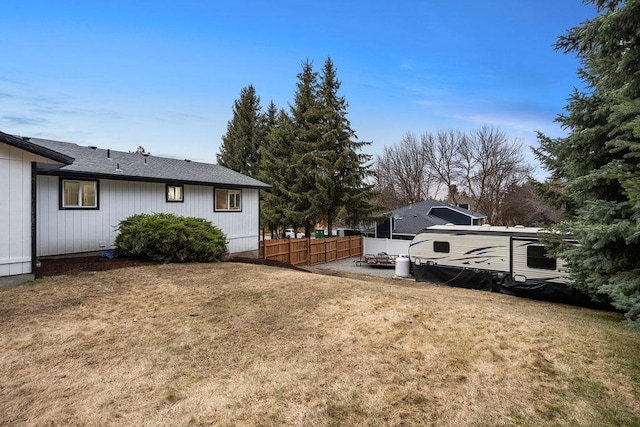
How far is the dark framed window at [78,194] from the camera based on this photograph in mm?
9961

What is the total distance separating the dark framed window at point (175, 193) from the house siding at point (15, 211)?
18.3 ft

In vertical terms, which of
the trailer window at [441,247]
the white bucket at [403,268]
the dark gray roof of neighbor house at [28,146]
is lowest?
the white bucket at [403,268]

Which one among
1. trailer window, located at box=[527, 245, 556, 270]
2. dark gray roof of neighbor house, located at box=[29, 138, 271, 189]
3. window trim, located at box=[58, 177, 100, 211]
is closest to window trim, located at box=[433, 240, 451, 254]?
trailer window, located at box=[527, 245, 556, 270]

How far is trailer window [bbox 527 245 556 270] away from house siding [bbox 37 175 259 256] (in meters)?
11.7

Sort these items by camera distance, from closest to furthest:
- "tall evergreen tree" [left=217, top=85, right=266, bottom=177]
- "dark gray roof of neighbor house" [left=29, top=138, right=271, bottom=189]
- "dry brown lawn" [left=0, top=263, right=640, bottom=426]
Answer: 1. "dry brown lawn" [left=0, top=263, right=640, bottom=426]
2. "dark gray roof of neighbor house" [left=29, top=138, right=271, bottom=189]
3. "tall evergreen tree" [left=217, top=85, right=266, bottom=177]

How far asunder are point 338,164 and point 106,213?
13855 mm

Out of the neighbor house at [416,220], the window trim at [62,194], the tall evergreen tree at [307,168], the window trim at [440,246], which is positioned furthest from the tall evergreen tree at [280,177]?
the window trim at [62,194]

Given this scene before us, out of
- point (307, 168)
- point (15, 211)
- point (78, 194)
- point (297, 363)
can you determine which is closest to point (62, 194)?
point (78, 194)

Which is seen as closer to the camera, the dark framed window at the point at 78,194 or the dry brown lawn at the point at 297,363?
the dry brown lawn at the point at 297,363

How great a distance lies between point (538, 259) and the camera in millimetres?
11867

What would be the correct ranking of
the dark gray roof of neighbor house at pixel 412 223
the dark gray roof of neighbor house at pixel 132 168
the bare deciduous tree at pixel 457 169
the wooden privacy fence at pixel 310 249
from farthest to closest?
1. the bare deciduous tree at pixel 457 169
2. the dark gray roof of neighbor house at pixel 412 223
3. the wooden privacy fence at pixel 310 249
4. the dark gray roof of neighbor house at pixel 132 168

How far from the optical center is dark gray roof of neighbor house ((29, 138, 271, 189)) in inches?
417

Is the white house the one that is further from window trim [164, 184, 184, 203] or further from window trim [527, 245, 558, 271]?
window trim [527, 245, 558, 271]

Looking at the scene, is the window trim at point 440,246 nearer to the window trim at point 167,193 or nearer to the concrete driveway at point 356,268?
the concrete driveway at point 356,268
